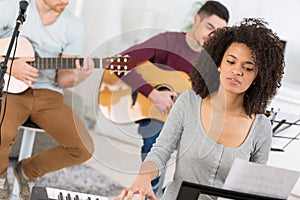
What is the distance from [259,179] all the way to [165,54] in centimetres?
127

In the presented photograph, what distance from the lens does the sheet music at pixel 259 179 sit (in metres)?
1.56

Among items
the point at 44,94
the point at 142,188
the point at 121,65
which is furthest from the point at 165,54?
the point at 142,188

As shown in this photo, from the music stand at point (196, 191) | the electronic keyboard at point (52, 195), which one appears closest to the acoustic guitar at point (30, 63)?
the electronic keyboard at point (52, 195)

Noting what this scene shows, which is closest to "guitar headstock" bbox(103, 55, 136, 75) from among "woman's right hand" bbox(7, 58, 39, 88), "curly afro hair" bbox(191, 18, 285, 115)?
"woman's right hand" bbox(7, 58, 39, 88)

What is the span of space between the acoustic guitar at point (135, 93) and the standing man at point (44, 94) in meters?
0.30

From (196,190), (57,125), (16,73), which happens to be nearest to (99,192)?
(57,125)

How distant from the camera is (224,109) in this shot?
6.24ft

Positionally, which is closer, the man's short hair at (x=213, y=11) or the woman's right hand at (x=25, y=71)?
the woman's right hand at (x=25, y=71)


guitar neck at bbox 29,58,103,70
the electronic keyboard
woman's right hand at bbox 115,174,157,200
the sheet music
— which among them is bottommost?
the electronic keyboard

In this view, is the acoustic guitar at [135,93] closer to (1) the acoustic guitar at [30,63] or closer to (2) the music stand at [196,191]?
(1) the acoustic guitar at [30,63]

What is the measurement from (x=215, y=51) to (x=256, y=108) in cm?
21

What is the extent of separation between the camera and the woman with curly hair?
1838mm

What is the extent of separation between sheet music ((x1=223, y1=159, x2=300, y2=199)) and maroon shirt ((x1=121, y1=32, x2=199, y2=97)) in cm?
86

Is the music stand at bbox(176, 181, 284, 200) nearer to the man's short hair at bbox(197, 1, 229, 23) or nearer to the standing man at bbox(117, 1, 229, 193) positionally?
the standing man at bbox(117, 1, 229, 193)
